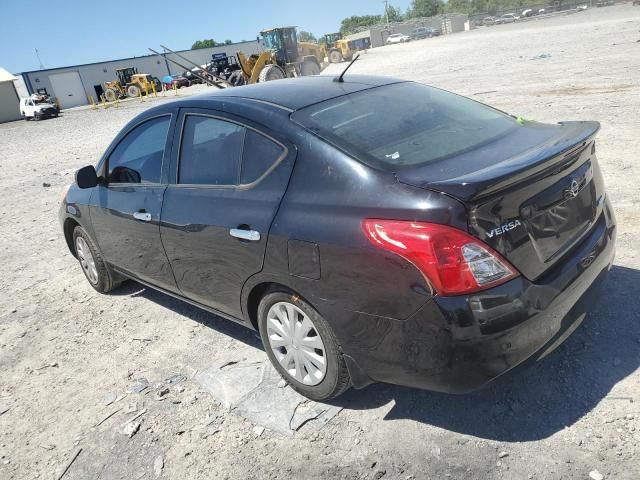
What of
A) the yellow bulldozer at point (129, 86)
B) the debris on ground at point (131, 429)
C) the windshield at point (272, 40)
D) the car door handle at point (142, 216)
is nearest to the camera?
the debris on ground at point (131, 429)

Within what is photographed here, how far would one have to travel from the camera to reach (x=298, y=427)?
2.81m

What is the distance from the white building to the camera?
1777 inches

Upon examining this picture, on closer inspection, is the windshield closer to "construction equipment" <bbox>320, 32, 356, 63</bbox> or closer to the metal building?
"construction equipment" <bbox>320, 32, 356, 63</bbox>

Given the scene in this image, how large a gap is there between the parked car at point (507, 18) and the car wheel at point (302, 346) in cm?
7866

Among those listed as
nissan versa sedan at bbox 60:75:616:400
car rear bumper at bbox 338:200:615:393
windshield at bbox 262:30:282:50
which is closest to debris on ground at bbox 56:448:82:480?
nissan versa sedan at bbox 60:75:616:400

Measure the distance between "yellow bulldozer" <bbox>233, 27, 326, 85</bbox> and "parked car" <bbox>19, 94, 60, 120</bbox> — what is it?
61.2ft

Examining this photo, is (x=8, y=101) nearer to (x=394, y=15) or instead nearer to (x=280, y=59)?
(x=280, y=59)

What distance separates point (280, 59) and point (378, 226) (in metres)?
29.4

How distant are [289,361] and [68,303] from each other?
2.95 metres

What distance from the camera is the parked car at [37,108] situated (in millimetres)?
39250

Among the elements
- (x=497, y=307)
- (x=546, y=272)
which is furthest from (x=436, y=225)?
(x=546, y=272)

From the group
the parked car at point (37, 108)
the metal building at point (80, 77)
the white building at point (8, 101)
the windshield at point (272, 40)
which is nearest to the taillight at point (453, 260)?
the windshield at point (272, 40)

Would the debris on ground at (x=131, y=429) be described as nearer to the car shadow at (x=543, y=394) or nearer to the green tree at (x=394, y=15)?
the car shadow at (x=543, y=394)

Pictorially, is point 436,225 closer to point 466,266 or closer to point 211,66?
point 466,266
